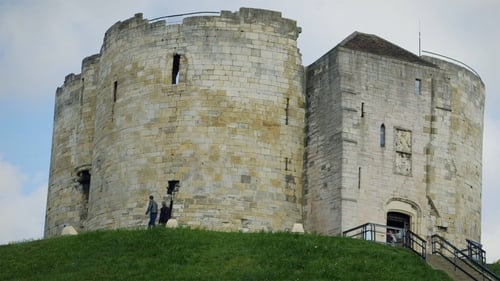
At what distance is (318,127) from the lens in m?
46.4

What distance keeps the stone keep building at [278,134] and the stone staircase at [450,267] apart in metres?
4.59

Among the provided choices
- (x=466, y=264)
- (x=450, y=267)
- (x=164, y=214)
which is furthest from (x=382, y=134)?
(x=164, y=214)

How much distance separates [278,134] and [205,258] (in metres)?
9.87

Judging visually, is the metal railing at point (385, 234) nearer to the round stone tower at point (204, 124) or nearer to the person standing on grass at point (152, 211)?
the round stone tower at point (204, 124)

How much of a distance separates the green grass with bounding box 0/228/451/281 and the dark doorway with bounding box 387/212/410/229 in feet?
19.1

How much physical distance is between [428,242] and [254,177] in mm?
6453

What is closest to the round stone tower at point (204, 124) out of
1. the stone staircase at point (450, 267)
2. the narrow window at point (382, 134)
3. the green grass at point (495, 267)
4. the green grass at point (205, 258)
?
the narrow window at point (382, 134)

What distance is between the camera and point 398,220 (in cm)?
4609

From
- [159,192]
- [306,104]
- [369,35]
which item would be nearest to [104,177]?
[159,192]

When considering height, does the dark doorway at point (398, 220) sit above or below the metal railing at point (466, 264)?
above

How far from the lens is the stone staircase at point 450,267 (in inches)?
1495

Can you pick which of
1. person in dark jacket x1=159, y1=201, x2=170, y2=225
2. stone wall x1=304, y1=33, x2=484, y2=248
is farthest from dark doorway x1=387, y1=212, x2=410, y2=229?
person in dark jacket x1=159, y1=201, x2=170, y2=225

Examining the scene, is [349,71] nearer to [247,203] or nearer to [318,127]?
[318,127]

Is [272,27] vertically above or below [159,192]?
above
